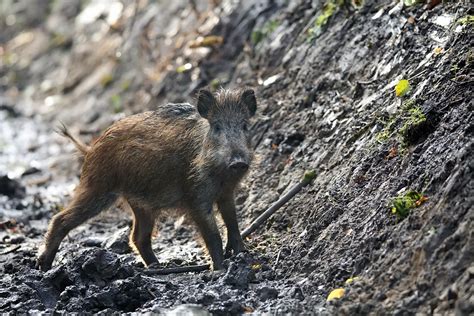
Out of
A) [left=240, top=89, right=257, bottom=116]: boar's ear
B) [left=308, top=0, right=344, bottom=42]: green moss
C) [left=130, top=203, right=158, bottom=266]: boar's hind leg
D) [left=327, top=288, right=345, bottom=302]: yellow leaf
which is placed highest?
[left=308, top=0, right=344, bottom=42]: green moss

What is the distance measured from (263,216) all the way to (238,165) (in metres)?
0.82

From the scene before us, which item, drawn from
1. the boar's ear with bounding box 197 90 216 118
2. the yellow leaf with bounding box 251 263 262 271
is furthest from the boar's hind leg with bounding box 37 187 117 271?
the yellow leaf with bounding box 251 263 262 271

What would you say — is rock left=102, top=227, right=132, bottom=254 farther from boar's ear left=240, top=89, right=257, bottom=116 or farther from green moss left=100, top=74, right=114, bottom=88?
green moss left=100, top=74, right=114, bottom=88

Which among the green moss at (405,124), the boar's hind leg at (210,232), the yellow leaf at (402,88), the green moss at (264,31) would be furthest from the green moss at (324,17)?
the boar's hind leg at (210,232)

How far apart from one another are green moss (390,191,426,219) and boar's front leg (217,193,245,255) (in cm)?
235

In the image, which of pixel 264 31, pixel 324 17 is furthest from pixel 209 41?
pixel 324 17

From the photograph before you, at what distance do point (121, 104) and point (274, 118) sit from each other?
5582mm

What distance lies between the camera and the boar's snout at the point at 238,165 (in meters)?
7.77

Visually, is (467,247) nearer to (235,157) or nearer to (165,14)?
(235,157)

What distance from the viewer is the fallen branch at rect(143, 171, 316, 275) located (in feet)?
26.3

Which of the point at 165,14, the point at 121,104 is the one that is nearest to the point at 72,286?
the point at 121,104

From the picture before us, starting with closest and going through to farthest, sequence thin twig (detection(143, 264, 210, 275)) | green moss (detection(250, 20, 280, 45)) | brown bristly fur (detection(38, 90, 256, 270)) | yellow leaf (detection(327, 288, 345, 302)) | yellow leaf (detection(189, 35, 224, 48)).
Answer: yellow leaf (detection(327, 288, 345, 302)), thin twig (detection(143, 264, 210, 275)), brown bristly fur (detection(38, 90, 256, 270)), green moss (detection(250, 20, 280, 45)), yellow leaf (detection(189, 35, 224, 48))

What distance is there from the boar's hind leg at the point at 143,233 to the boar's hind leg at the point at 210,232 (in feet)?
3.17

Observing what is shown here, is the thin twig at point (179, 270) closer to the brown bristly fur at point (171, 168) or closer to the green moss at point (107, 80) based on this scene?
the brown bristly fur at point (171, 168)
